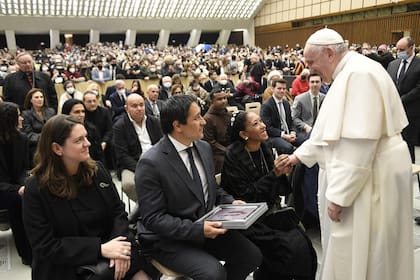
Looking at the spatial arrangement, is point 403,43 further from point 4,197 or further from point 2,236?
point 2,236

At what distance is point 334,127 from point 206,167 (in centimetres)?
80

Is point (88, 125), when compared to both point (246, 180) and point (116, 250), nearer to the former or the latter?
point (246, 180)

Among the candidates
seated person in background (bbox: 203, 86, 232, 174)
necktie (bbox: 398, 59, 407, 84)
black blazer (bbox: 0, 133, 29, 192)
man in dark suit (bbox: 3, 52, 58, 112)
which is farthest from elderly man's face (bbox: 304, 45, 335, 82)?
man in dark suit (bbox: 3, 52, 58, 112)

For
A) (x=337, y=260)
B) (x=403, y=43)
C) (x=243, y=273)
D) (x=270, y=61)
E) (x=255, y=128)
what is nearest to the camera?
(x=337, y=260)

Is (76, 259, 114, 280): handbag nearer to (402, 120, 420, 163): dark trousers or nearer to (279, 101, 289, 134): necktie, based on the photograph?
(279, 101, 289, 134): necktie

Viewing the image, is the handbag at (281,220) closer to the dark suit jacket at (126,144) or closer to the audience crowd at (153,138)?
the audience crowd at (153,138)

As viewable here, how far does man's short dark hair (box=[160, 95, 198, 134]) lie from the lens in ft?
7.05

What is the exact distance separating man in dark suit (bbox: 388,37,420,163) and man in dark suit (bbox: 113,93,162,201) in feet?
10.5

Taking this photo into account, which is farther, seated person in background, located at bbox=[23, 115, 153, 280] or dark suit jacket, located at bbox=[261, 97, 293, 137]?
dark suit jacket, located at bbox=[261, 97, 293, 137]

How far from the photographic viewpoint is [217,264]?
6.56ft

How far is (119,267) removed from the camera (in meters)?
1.89

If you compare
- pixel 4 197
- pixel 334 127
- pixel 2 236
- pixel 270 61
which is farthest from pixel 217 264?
pixel 270 61

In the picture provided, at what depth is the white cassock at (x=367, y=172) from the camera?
177 cm

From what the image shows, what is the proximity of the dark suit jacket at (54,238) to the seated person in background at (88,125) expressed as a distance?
6.68 ft
